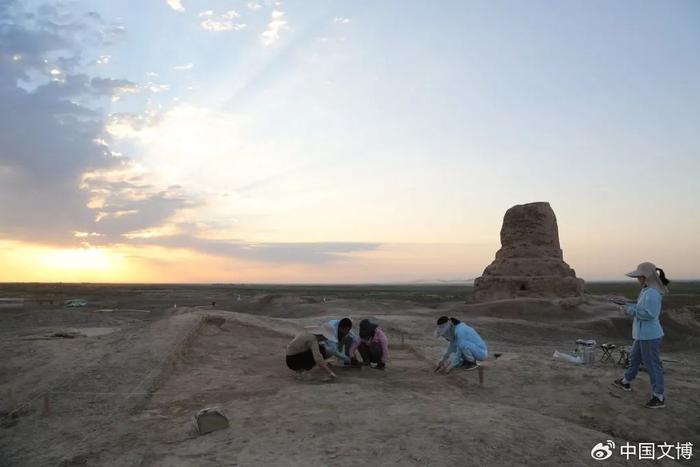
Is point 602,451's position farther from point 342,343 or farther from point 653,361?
point 342,343

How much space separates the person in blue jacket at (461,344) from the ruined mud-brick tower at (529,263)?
1879cm

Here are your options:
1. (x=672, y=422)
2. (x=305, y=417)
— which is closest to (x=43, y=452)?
(x=305, y=417)

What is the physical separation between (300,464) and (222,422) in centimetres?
142

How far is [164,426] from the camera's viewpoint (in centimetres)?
573

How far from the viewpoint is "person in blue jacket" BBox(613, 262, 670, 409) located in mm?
6512

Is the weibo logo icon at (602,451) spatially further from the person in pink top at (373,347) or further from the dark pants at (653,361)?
the person in pink top at (373,347)

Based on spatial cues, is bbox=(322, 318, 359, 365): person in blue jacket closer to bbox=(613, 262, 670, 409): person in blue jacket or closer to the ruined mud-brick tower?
bbox=(613, 262, 670, 409): person in blue jacket

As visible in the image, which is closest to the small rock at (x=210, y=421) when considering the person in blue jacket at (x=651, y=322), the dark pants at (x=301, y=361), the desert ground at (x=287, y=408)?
the desert ground at (x=287, y=408)

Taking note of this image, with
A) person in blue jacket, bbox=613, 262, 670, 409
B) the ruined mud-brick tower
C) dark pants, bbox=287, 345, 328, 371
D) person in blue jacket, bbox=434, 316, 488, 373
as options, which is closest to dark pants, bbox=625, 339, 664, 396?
person in blue jacket, bbox=613, 262, 670, 409

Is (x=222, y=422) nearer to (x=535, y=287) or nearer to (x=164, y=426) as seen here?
(x=164, y=426)

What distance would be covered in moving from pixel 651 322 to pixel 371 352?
14.7 feet

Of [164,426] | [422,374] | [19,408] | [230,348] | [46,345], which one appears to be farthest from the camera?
[46,345]

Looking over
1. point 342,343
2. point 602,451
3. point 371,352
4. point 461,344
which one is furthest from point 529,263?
point 602,451

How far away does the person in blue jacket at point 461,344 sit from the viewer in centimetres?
847
